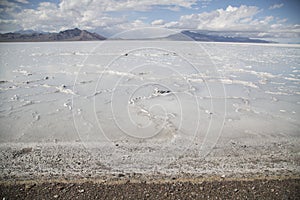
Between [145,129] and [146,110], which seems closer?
[145,129]

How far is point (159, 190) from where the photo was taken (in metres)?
4.40

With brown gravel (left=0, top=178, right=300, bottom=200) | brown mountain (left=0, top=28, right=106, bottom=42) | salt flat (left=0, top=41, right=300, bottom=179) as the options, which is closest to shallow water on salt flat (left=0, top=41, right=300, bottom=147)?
salt flat (left=0, top=41, right=300, bottom=179)

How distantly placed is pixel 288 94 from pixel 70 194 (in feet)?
43.7

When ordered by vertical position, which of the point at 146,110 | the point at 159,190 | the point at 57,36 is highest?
the point at 57,36

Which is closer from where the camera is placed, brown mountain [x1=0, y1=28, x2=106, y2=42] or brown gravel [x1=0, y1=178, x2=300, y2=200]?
brown gravel [x1=0, y1=178, x2=300, y2=200]

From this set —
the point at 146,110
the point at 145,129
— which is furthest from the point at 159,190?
the point at 146,110

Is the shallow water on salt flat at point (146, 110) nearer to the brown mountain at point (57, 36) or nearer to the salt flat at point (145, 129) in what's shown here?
the salt flat at point (145, 129)

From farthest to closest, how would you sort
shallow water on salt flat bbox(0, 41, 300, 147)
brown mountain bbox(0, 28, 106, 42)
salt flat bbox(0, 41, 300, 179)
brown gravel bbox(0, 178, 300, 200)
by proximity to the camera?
brown mountain bbox(0, 28, 106, 42)
shallow water on salt flat bbox(0, 41, 300, 147)
salt flat bbox(0, 41, 300, 179)
brown gravel bbox(0, 178, 300, 200)

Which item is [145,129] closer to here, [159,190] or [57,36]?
[159,190]

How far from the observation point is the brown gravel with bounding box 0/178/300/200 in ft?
13.8

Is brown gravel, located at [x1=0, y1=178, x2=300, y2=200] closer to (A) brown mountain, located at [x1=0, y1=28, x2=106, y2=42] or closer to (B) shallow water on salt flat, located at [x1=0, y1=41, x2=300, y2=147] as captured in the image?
(B) shallow water on salt flat, located at [x1=0, y1=41, x2=300, y2=147]

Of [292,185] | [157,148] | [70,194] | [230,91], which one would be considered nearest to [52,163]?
[70,194]

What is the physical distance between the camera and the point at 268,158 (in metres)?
5.98

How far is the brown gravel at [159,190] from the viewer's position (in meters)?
4.21
